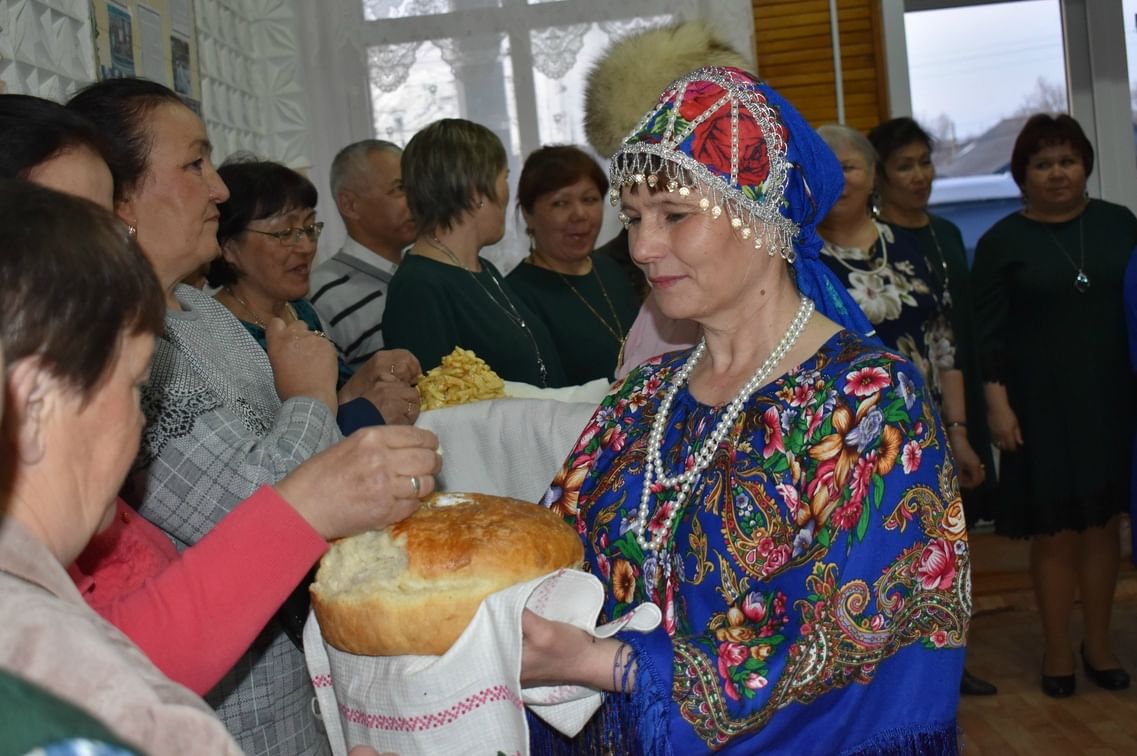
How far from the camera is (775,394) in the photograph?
1750 mm

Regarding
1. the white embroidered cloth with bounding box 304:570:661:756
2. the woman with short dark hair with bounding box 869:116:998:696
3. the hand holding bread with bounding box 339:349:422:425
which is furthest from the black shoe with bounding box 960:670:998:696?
the white embroidered cloth with bounding box 304:570:661:756

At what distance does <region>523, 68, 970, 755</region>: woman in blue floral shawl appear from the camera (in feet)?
5.07

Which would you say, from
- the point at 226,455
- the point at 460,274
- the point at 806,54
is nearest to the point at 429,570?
the point at 226,455

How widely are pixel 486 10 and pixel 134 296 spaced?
5069 mm

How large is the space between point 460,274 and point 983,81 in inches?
158

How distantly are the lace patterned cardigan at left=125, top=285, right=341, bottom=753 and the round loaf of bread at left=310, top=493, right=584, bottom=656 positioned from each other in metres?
0.25

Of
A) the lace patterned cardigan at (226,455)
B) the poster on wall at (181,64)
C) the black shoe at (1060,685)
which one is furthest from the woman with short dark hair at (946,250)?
the lace patterned cardigan at (226,455)

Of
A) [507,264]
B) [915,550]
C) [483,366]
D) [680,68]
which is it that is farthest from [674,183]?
[507,264]

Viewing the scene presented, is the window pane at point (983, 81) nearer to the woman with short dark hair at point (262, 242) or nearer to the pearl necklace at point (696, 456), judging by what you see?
the woman with short dark hair at point (262, 242)

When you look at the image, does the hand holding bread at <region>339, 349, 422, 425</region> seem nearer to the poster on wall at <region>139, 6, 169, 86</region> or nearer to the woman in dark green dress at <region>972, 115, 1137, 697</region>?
the poster on wall at <region>139, 6, 169, 86</region>

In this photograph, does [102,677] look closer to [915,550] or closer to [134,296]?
[134,296]

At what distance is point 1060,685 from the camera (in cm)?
441

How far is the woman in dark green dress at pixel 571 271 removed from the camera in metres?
3.85

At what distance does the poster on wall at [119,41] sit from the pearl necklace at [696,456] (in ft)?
8.72
